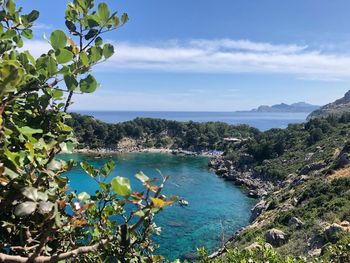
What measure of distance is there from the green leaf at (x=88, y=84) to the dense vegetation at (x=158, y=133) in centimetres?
8583

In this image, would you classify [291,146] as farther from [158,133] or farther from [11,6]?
[11,6]

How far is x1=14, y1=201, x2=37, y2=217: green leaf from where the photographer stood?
1398mm

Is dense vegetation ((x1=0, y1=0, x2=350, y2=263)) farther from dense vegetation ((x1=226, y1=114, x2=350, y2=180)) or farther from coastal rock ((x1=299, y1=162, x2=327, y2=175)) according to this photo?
dense vegetation ((x1=226, y1=114, x2=350, y2=180))

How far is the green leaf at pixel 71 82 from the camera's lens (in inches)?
75.0

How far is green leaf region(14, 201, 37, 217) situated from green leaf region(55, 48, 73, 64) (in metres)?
0.71

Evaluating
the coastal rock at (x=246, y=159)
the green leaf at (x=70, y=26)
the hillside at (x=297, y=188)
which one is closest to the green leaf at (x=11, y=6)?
the green leaf at (x=70, y=26)

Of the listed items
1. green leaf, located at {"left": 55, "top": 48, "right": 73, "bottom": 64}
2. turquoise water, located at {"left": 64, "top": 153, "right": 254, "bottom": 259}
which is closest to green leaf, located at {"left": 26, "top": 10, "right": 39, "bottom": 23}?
green leaf, located at {"left": 55, "top": 48, "right": 73, "bottom": 64}

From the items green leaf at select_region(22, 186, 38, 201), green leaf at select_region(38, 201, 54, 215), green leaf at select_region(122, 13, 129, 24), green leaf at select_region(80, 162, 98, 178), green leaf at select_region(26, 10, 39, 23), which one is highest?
green leaf at select_region(26, 10, 39, 23)

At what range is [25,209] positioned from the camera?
142cm

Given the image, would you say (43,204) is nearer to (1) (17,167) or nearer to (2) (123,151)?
(1) (17,167)

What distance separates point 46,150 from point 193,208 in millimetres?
41702

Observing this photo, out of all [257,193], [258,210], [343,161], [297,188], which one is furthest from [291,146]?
[258,210]

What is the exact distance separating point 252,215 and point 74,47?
3810 cm

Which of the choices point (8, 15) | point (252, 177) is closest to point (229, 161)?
point (252, 177)
